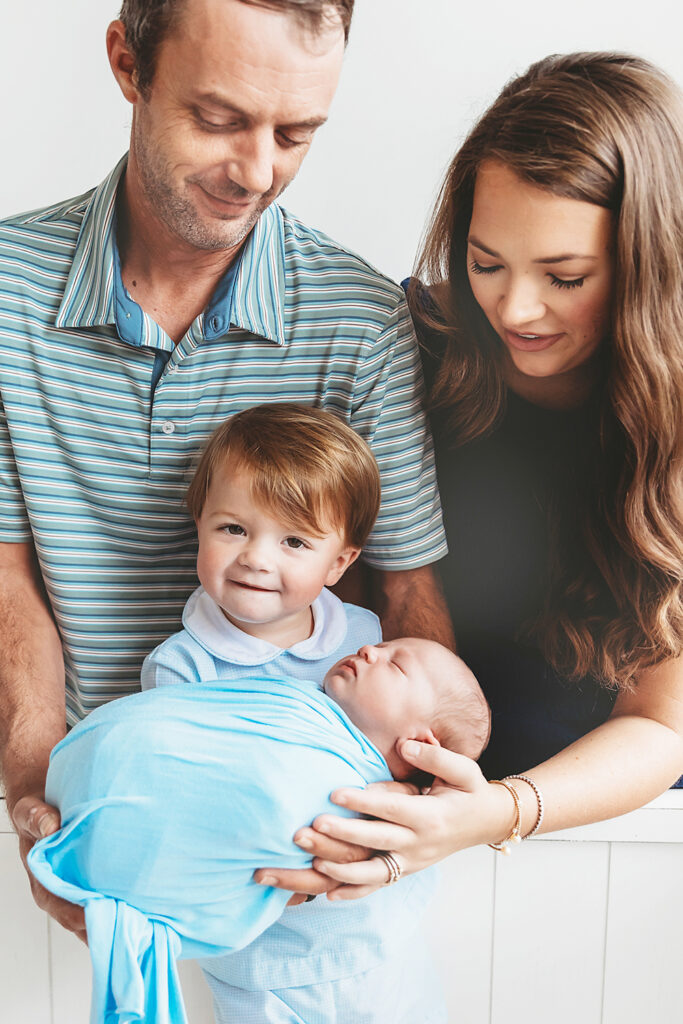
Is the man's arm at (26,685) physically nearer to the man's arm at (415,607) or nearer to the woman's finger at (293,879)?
the woman's finger at (293,879)

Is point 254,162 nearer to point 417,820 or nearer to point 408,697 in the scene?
point 408,697

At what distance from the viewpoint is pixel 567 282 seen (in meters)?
1.31

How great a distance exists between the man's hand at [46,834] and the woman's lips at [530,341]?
833 millimetres

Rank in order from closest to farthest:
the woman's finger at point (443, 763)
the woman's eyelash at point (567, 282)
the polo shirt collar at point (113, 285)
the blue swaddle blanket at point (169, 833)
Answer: the blue swaddle blanket at point (169, 833) → the woman's finger at point (443, 763) → the woman's eyelash at point (567, 282) → the polo shirt collar at point (113, 285)

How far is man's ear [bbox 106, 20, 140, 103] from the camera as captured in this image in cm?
132

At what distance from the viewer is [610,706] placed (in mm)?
1579

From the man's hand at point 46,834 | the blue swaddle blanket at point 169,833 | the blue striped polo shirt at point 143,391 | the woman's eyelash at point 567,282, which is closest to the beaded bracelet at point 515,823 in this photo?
the blue swaddle blanket at point 169,833

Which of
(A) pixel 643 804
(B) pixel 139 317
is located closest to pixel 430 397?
(B) pixel 139 317

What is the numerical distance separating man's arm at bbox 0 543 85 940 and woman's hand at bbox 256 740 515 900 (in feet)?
1.23

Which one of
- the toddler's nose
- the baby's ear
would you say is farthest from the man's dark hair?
the baby's ear

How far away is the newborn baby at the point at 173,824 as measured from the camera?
1.09 m

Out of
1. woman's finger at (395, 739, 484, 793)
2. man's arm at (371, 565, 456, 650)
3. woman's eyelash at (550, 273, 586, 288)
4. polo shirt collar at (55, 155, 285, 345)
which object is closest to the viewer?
woman's finger at (395, 739, 484, 793)

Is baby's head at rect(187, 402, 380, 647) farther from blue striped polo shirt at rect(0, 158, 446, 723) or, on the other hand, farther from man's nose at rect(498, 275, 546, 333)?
man's nose at rect(498, 275, 546, 333)

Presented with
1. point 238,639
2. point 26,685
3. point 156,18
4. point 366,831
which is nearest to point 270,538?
point 238,639
